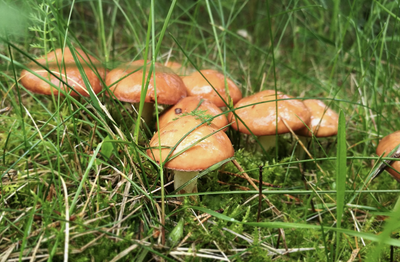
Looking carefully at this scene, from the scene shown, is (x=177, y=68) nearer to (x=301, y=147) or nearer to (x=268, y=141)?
(x=268, y=141)

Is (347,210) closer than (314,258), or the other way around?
(314,258)

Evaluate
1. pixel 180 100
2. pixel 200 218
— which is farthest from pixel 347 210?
pixel 180 100

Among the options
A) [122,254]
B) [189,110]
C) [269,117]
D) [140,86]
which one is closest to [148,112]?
[140,86]

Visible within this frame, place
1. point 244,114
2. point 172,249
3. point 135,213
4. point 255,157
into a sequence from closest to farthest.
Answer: point 172,249
point 135,213
point 244,114
point 255,157

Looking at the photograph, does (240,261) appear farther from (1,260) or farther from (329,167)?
(329,167)

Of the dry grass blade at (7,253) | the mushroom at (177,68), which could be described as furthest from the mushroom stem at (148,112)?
the dry grass blade at (7,253)

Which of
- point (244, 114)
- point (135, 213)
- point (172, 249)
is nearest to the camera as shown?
point (172, 249)

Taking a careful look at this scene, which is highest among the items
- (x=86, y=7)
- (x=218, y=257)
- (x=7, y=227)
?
(x=86, y=7)

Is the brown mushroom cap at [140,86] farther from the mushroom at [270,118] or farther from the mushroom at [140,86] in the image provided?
the mushroom at [270,118]
